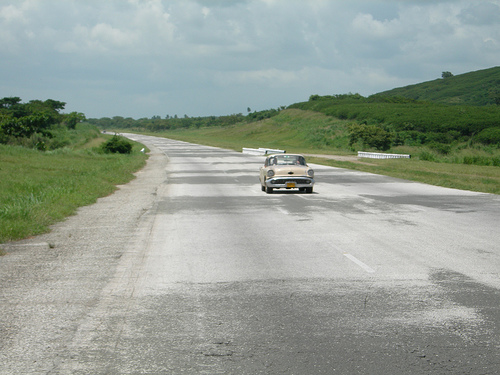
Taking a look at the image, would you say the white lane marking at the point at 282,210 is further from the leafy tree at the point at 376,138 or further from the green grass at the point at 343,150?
the leafy tree at the point at 376,138

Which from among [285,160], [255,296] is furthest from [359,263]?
[285,160]

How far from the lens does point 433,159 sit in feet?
171

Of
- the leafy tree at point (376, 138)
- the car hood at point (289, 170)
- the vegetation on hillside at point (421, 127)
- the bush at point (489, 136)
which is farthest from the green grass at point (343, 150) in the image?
the bush at point (489, 136)

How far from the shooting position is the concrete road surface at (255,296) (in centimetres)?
532

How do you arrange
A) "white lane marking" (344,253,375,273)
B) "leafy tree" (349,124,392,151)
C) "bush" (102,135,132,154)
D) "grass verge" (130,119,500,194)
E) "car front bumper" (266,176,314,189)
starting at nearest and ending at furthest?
"white lane marking" (344,253,375,273)
"car front bumper" (266,176,314,189)
"grass verge" (130,119,500,194)
"bush" (102,135,132,154)
"leafy tree" (349,124,392,151)

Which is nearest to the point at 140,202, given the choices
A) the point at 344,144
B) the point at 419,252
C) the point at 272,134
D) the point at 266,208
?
the point at 266,208

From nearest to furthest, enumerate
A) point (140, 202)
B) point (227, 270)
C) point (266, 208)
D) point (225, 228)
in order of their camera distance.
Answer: point (227, 270) → point (225, 228) → point (266, 208) → point (140, 202)

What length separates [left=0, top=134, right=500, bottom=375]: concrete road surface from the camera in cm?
532

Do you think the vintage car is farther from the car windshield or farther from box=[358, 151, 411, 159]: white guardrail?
box=[358, 151, 411, 159]: white guardrail

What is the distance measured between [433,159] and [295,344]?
161ft

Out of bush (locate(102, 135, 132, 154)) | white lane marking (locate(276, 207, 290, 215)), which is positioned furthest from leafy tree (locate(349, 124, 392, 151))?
white lane marking (locate(276, 207, 290, 215))

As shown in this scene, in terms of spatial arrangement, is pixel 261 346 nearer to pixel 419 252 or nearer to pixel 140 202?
pixel 419 252

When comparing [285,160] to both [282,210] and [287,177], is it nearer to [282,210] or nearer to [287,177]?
[287,177]

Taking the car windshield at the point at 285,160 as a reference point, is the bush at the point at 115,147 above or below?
below
